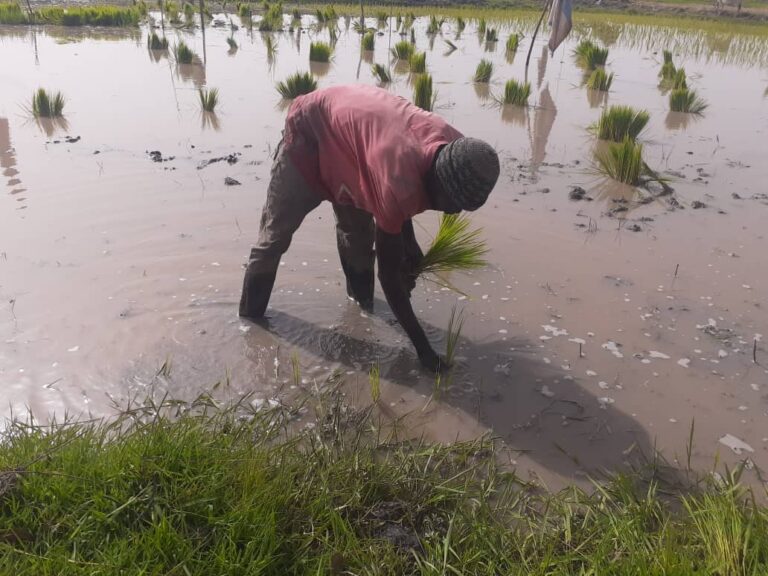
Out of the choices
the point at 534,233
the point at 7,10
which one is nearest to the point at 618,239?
the point at 534,233

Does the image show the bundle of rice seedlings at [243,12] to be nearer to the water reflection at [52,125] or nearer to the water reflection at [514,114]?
the water reflection at [514,114]

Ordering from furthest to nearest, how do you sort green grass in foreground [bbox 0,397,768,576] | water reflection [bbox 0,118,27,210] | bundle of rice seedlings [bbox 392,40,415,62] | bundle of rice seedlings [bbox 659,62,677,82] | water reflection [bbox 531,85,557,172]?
bundle of rice seedlings [bbox 392,40,415,62] → bundle of rice seedlings [bbox 659,62,677,82] → water reflection [bbox 531,85,557,172] → water reflection [bbox 0,118,27,210] → green grass in foreground [bbox 0,397,768,576]

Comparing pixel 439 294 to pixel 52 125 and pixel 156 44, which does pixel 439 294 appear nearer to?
pixel 52 125

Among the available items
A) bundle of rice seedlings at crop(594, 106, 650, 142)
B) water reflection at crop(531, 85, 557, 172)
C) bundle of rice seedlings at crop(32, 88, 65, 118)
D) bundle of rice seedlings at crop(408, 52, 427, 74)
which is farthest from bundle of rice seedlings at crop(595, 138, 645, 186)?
bundle of rice seedlings at crop(32, 88, 65, 118)

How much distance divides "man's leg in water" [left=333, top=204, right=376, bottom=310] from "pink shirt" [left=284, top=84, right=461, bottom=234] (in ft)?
0.74

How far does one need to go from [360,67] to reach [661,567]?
10743mm

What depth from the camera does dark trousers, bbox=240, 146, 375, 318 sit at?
288 centimetres

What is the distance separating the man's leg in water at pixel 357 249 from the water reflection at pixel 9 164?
106 inches

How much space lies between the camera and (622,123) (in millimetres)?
6348

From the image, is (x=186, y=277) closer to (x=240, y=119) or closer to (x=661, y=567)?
(x=661, y=567)

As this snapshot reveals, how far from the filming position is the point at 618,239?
439 cm

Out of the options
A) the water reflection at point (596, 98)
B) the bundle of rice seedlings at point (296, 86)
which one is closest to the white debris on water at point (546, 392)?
the bundle of rice seedlings at point (296, 86)

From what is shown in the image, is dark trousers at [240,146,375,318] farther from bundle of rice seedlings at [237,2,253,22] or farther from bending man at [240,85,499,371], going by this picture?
bundle of rice seedlings at [237,2,253,22]

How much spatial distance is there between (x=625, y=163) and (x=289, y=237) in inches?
138
